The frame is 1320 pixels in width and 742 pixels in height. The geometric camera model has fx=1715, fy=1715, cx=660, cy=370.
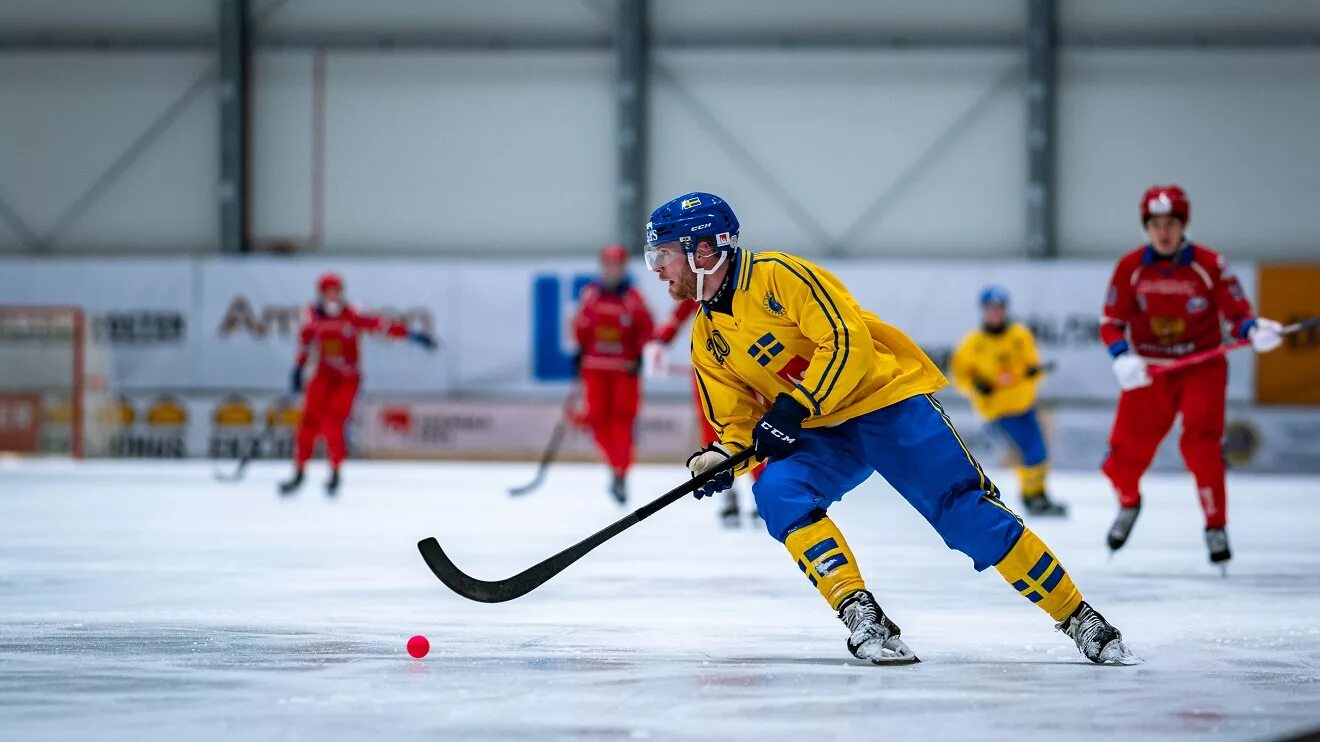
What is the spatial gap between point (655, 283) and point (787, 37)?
296cm

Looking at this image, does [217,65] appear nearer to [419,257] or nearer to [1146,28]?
[419,257]

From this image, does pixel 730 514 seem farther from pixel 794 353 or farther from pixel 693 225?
pixel 693 225

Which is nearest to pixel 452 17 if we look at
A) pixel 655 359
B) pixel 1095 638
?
pixel 655 359

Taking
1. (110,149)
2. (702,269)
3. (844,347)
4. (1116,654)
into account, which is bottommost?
(1116,654)

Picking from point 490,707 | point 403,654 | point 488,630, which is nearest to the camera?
point 490,707

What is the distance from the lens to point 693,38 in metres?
16.6

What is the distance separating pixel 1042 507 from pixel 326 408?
469cm

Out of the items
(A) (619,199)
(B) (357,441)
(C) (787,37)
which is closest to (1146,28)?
(C) (787,37)

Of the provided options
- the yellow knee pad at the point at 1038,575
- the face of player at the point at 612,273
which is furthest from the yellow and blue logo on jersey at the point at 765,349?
the face of player at the point at 612,273

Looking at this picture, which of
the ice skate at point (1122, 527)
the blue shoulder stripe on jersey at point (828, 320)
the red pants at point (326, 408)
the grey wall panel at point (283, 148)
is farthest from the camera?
the grey wall panel at point (283, 148)

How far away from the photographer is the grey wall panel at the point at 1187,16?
1625cm

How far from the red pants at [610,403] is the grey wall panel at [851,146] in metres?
5.87

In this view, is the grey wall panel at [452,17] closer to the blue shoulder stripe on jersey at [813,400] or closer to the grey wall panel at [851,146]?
the grey wall panel at [851,146]

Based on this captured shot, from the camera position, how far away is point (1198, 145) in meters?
16.2
